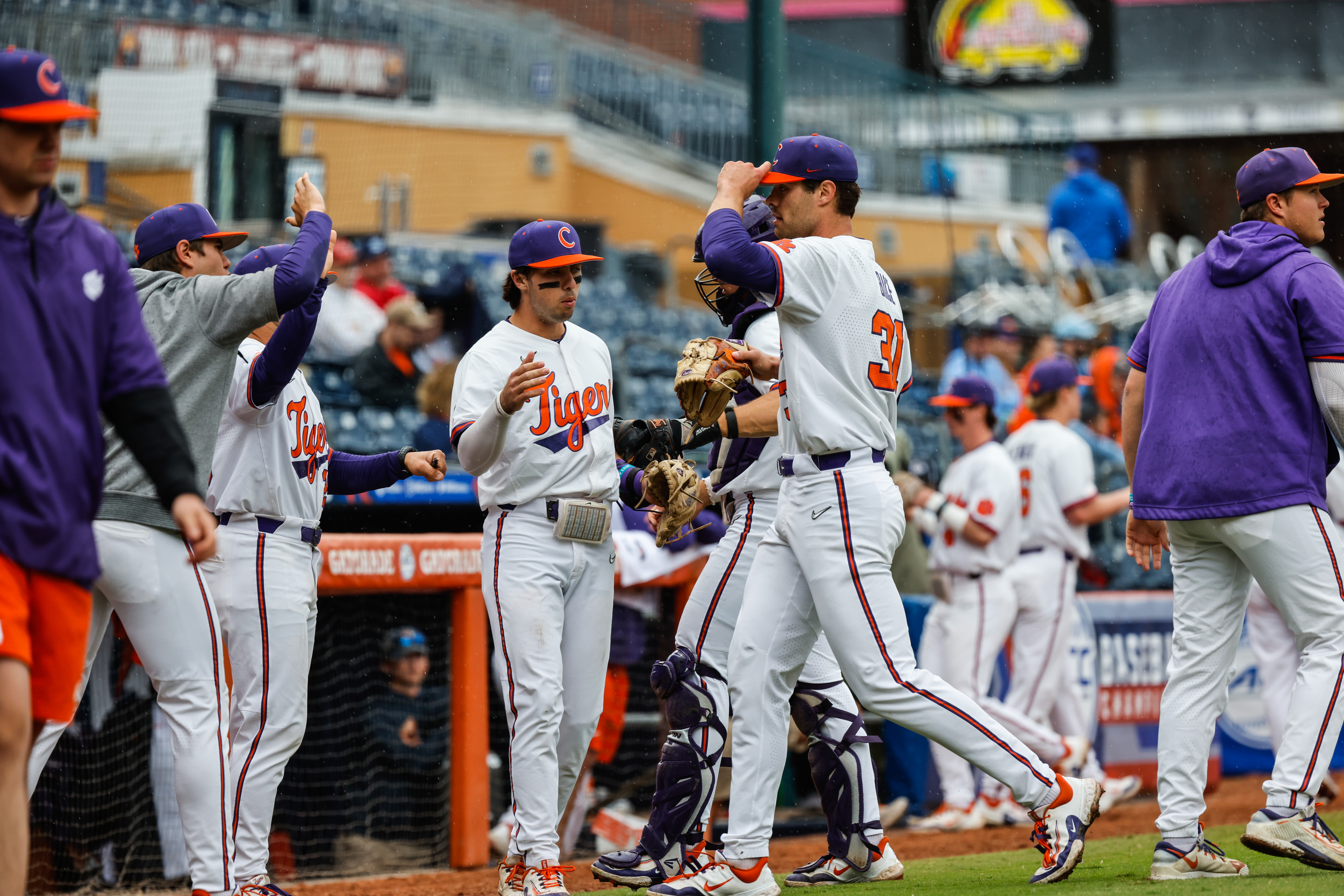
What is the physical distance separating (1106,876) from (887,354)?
1701 mm

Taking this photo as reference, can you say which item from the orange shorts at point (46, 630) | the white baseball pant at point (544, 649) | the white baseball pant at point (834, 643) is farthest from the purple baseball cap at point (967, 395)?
the orange shorts at point (46, 630)

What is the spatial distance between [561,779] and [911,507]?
3392 millimetres

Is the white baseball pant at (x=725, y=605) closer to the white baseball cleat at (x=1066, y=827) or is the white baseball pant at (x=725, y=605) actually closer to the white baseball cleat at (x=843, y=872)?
the white baseball cleat at (x=843, y=872)

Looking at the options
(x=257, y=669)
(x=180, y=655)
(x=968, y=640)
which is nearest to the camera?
(x=180, y=655)

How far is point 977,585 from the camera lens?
7.28 meters

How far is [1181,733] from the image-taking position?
4.31m

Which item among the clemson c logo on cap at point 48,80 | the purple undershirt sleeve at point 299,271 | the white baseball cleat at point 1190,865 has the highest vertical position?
the clemson c logo on cap at point 48,80

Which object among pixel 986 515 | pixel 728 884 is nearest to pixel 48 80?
pixel 728 884

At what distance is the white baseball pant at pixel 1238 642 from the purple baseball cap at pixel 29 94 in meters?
3.18

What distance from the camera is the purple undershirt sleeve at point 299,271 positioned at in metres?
3.88

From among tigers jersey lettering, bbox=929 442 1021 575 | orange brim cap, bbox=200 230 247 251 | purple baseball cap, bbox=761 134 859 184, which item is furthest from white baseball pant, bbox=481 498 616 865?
tigers jersey lettering, bbox=929 442 1021 575

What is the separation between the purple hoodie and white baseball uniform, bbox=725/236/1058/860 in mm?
793

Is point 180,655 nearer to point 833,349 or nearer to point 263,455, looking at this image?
point 263,455

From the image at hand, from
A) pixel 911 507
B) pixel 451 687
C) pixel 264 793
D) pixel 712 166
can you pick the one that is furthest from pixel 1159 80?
pixel 264 793
